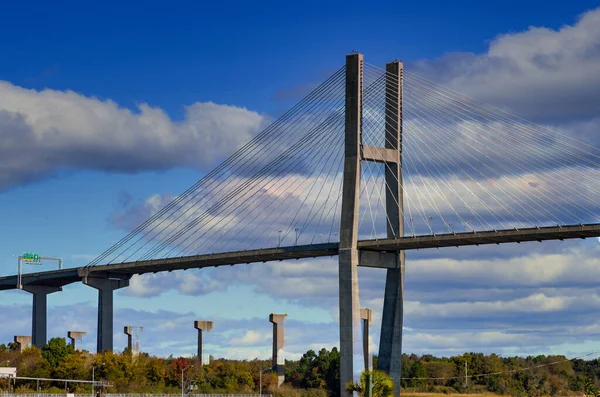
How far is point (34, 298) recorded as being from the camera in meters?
156

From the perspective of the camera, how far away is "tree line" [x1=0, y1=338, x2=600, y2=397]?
133m

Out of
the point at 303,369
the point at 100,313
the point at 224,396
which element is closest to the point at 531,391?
the point at 303,369

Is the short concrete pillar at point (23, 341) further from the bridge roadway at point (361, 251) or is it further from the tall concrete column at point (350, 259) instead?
the tall concrete column at point (350, 259)

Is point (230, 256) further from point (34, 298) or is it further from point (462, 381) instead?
point (462, 381)

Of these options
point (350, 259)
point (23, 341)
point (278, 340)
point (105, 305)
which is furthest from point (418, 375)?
point (350, 259)

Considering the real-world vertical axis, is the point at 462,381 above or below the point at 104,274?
below

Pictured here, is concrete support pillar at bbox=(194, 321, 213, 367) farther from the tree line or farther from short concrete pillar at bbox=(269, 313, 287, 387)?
short concrete pillar at bbox=(269, 313, 287, 387)

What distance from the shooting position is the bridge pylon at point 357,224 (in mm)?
101812

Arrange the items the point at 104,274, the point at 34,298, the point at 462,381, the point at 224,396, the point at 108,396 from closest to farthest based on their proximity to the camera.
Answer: the point at 108,396 < the point at 224,396 < the point at 104,274 < the point at 34,298 < the point at 462,381

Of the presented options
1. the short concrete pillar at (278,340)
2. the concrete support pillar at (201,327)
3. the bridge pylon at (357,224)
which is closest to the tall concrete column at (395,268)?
the bridge pylon at (357,224)

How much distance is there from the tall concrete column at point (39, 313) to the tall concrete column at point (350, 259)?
6526cm

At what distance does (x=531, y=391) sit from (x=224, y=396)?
51977 mm

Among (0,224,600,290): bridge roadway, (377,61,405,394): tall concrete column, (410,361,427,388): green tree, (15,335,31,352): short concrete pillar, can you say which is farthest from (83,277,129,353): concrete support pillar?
(377,61,405,394): tall concrete column

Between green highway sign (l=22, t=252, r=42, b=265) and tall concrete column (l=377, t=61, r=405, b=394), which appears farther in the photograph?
green highway sign (l=22, t=252, r=42, b=265)
